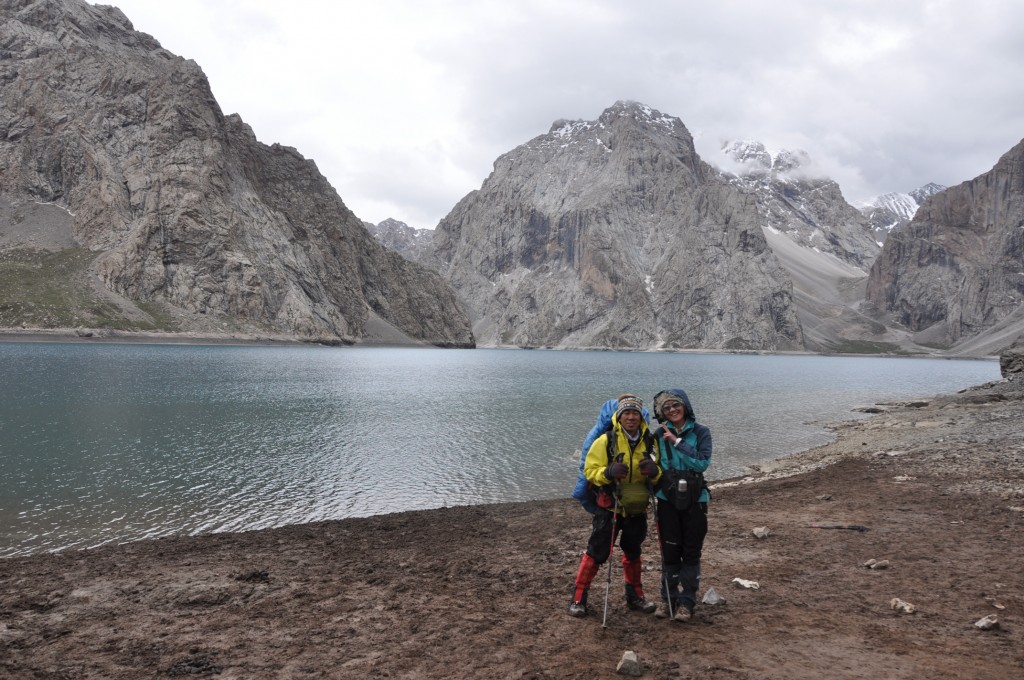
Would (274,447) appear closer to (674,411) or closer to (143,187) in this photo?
(674,411)

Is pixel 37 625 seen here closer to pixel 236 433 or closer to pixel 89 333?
pixel 236 433

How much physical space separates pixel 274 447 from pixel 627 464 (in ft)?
90.0

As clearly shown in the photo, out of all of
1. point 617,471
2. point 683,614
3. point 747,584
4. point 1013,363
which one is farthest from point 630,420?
point 1013,363

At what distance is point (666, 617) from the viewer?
8.52m

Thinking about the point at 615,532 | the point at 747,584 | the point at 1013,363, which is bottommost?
the point at 747,584

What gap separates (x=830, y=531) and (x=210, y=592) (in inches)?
517

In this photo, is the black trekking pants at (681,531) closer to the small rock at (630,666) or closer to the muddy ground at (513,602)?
the muddy ground at (513,602)

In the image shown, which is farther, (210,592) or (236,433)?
(236,433)

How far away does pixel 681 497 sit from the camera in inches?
315

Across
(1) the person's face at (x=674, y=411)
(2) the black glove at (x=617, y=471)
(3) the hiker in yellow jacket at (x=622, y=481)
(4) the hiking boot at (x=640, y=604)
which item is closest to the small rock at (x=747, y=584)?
(4) the hiking boot at (x=640, y=604)

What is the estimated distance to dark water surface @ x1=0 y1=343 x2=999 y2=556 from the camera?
19625 millimetres

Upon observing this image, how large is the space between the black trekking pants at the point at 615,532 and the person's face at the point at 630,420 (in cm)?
125

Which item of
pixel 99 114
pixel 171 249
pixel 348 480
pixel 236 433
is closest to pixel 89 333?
pixel 171 249

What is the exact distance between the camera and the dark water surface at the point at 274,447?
19.6m
